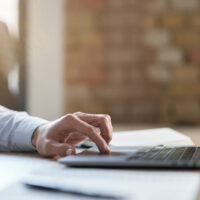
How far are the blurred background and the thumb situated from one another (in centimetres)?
192

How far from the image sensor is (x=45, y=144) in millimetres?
806

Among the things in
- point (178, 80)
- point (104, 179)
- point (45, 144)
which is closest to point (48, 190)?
point (104, 179)

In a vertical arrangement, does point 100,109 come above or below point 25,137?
below

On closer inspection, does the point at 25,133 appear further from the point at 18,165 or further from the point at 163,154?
the point at 163,154

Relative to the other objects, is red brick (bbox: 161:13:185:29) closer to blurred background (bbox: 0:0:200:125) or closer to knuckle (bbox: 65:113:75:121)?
blurred background (bbox: 0:0:200:125)

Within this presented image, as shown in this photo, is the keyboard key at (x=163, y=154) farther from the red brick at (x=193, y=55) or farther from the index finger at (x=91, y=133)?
the red brick at (x=193, y=55)

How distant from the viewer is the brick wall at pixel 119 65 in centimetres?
268

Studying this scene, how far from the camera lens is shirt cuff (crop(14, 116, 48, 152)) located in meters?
0.89

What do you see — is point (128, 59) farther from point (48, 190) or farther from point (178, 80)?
point (48, 190)

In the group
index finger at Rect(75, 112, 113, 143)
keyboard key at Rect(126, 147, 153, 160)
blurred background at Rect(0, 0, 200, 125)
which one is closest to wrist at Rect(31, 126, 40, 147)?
index finger at Rect(75, 112, 113, 143)

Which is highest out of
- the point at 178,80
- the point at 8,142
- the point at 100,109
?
the point at 8,142

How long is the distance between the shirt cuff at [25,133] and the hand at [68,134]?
0.03 ft

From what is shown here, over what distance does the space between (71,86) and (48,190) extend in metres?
2.28

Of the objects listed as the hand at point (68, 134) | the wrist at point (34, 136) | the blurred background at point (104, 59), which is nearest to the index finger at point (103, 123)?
the hand at point (68, 134)
